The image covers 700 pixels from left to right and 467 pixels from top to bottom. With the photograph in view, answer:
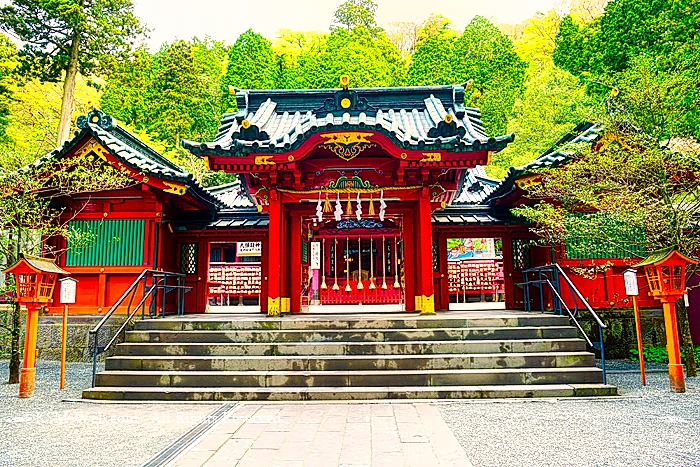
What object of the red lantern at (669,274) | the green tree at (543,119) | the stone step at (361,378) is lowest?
the stone step at (361,378)

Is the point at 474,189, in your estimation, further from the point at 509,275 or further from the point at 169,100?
the point at 169,100

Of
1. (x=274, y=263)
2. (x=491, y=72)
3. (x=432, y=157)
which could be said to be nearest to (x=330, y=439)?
(x=274, y=263)

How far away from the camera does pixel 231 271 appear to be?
1305cm

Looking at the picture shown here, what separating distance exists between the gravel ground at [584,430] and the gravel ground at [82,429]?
3.11 m

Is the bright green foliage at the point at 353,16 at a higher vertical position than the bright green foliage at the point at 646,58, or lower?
higher

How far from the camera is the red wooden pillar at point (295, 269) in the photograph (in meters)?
9.77

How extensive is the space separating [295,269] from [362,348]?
3003 mm

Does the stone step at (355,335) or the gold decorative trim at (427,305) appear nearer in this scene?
the stone step at (355,335)

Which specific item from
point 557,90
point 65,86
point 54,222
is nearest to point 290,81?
point 65,86

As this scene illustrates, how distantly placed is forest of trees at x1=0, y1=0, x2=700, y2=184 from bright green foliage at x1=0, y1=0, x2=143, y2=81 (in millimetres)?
47

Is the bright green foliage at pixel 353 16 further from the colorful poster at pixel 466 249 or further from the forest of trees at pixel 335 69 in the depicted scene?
the colorful poster at pixel 466 249

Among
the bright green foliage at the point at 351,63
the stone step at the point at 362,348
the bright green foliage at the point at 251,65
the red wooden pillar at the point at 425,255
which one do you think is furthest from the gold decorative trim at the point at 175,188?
the bright green foliage at the point at 351,63

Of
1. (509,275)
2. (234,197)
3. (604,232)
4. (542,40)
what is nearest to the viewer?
(604,232)

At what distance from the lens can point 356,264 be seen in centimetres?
1567
